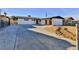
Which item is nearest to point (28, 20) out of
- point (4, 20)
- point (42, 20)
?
point (42, 20)

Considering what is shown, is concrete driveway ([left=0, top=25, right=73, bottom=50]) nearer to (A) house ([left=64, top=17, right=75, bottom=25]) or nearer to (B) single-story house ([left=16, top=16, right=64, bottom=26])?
(B) single-story house ([left=16, top=16, right=64, bottom=26])

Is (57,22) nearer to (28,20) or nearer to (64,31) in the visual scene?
(64,31)

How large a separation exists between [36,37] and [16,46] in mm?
217

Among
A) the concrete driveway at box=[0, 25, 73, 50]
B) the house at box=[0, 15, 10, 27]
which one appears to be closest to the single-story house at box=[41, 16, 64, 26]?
the concrete driveway at box=[0, 25, 73, 50]

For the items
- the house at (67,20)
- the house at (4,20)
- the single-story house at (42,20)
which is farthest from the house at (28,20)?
the house at (67,20)

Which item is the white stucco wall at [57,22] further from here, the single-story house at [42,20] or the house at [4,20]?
the house at [4,20]

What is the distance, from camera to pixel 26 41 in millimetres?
1447

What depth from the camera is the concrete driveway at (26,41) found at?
1436 millimetres

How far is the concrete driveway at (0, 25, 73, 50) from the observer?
1436 millimetres

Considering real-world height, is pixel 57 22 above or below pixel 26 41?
above

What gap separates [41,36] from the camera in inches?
57.6
